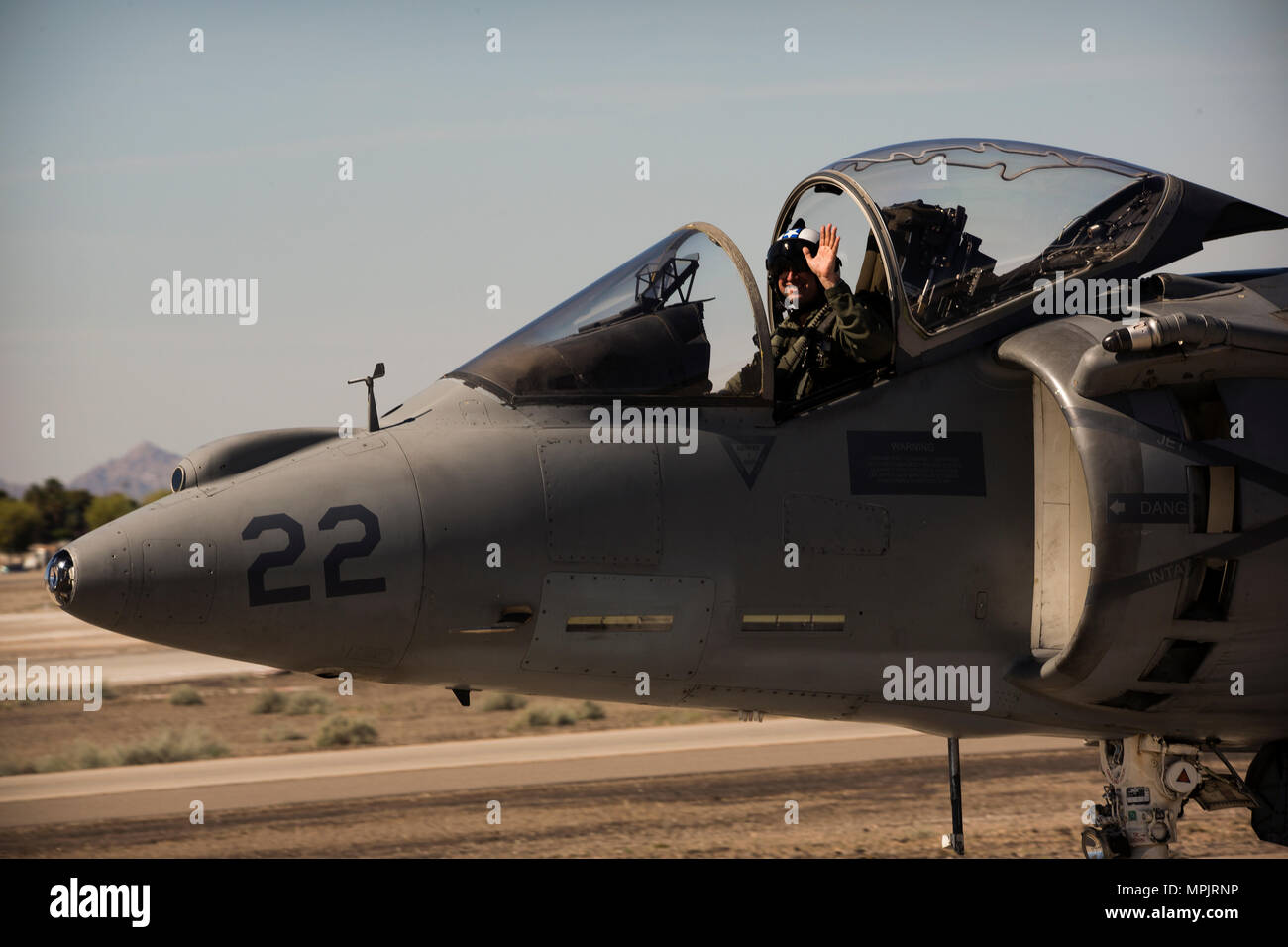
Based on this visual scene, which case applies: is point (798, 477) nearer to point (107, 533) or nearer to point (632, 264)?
point (632, 264)

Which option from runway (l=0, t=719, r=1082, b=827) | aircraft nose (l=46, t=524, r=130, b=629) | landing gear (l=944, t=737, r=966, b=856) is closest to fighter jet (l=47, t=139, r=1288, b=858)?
aircraft nose (l=46, t=524, r=130, b=629)

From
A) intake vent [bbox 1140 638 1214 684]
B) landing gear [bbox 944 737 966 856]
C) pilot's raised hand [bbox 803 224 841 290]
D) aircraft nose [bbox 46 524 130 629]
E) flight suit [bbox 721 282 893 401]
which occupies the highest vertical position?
pilot's raised hand [bbox 803 224 841 290]

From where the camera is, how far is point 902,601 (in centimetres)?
695

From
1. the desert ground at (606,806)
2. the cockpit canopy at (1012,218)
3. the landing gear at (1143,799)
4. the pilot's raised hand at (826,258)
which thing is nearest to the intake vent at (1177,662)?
the landing gear at (1143,799)

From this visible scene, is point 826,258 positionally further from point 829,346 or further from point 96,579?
point 96,579

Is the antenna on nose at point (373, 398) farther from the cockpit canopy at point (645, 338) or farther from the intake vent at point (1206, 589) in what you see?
the intake vent at point (1206, 589)

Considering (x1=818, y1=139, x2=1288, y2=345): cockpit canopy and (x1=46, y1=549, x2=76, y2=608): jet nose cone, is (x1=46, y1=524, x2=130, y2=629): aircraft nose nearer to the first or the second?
(x1=46, y1=549, x2=76, y2=608): jet nose cone

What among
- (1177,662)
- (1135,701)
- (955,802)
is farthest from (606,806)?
(1177,662)

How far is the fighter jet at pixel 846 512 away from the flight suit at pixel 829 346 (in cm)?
8

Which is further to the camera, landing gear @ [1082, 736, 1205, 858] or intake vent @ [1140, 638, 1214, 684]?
landing gear @ [1082, 736, 1205, 858]

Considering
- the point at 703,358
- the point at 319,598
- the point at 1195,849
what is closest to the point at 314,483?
the point at 319,598

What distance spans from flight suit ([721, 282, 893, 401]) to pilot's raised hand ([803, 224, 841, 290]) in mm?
134

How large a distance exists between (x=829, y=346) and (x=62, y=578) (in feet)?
12.1

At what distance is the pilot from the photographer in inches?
279
